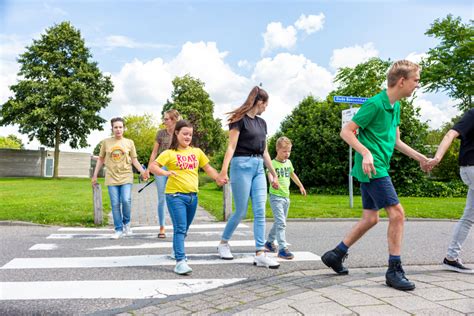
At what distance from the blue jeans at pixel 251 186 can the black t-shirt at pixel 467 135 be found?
2219 mm

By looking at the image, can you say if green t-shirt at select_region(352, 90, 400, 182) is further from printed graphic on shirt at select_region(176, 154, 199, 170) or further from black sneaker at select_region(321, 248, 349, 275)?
printed graphic on shirt at select_region(176, 154, 199, 170)

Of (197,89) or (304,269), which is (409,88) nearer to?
(304,269)

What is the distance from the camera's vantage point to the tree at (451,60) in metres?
30.5

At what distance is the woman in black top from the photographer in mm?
5094

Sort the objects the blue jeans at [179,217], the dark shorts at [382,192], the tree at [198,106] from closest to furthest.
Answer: the dark shorts at [382,192] → the blue jeans at [179,217] → the tree at [198,106]

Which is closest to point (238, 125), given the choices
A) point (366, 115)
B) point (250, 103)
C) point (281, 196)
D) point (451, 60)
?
point (250, 103)

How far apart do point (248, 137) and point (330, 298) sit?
2.12m

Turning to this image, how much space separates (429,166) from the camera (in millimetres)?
4707

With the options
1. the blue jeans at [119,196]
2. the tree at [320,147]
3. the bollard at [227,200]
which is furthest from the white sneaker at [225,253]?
the tree at [320,147]

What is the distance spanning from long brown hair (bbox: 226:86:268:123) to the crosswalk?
175 cm

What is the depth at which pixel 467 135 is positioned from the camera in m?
4.84

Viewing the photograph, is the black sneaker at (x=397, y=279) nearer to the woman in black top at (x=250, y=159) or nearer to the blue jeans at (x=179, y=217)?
the woman in black top at (x=250, y=159)

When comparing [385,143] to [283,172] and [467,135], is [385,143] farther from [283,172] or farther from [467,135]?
[283,172]

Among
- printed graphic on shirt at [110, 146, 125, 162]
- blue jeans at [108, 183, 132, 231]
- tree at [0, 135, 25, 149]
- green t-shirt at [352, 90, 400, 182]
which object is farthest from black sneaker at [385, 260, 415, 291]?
tree at [0, 135, 25, 149]
